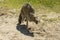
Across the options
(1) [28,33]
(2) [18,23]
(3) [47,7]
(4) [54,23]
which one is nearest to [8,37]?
(1) [28,33]

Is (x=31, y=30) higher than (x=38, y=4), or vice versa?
(x=38, y=4)

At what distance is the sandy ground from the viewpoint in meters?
8.20

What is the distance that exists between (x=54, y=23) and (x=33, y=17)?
4.69 ft

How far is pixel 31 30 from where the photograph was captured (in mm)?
8664

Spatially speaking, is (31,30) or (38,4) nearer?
(31,30)

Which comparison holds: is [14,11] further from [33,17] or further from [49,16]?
[33,17]

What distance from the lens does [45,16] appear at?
33.3 feet

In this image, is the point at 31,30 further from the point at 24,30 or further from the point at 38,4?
the point at 38,4

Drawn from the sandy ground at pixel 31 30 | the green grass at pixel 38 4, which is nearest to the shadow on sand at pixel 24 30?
the sandy ground at pixel 31 30

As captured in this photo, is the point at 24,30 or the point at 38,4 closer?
the point at 24,30

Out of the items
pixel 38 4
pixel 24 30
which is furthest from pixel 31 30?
pixel 38 4

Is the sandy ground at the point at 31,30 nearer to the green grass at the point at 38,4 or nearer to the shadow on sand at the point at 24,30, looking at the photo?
the shadow on sand at the point at 24,30

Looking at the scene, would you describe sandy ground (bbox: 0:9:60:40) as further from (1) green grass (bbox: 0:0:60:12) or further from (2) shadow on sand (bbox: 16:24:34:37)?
(1) green grass (bbox: 0:0:60:12)

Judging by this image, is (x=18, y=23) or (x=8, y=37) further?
(x=18, y=23)
